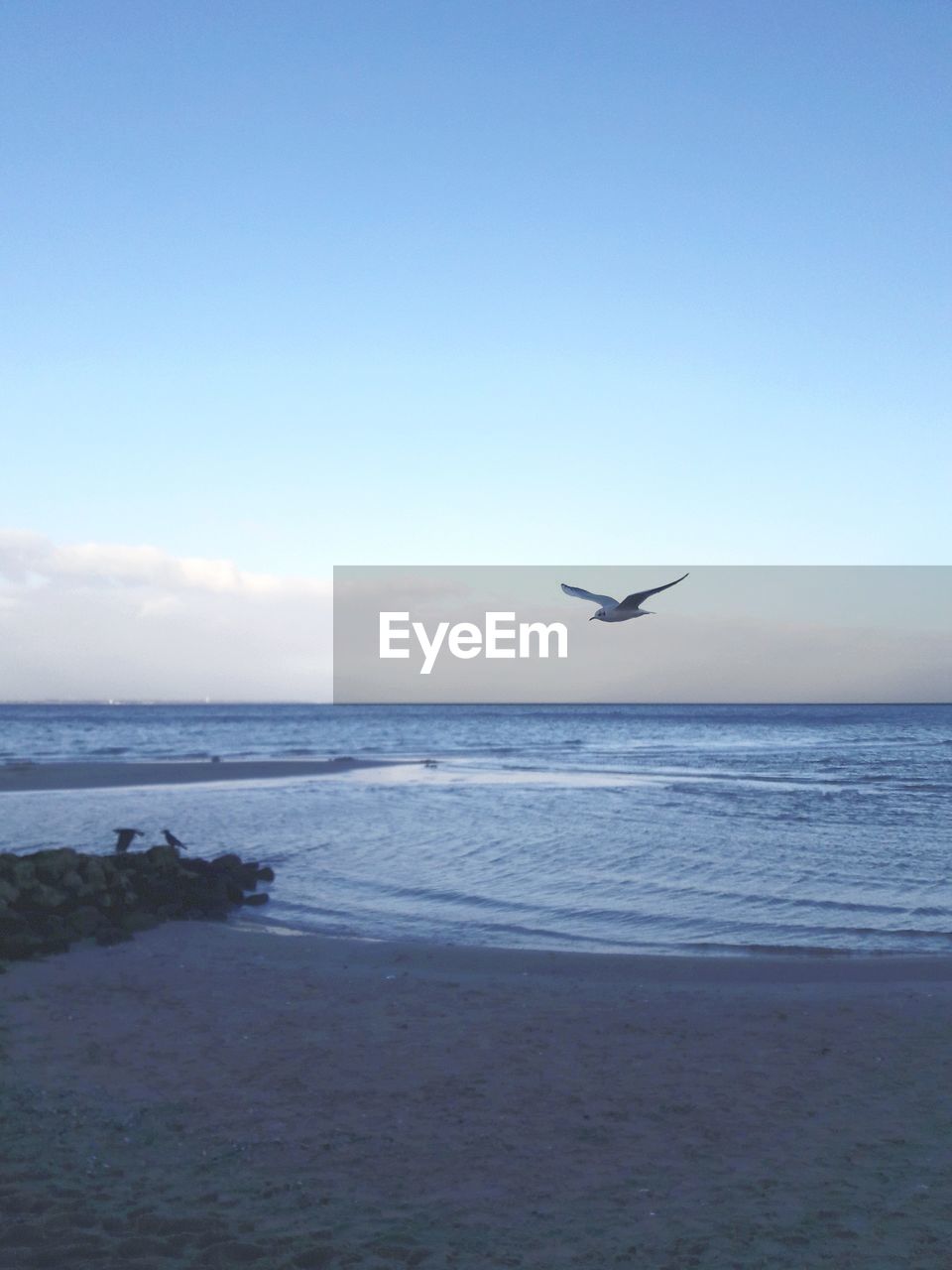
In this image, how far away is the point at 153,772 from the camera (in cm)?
4025

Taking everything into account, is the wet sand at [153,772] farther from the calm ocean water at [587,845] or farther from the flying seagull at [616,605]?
the flying seagull at [616,605]

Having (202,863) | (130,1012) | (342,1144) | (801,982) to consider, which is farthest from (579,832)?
(342,1144)

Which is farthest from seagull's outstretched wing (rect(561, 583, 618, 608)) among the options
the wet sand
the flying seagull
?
the wet sand

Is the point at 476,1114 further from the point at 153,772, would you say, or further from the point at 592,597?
the point at 153,772

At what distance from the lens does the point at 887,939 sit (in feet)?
40.8

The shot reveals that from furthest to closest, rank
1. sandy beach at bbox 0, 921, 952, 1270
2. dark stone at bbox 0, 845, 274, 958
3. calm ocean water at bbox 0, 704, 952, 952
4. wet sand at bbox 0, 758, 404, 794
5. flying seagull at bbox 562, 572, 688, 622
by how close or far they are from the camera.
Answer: wet sand at bbox 0, 758, 404, 794 < calm ocean water at bbox 0, 704, 952, 952 < dark stone at bbox 0, 845, 274, 958 < flying seagull at bbox 562, 572, 688, 622 < sandy beach at bbox 0, 921, 952, 1270

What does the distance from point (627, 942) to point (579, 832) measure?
9384 millimetres

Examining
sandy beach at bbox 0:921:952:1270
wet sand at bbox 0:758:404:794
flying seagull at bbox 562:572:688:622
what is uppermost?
flying seagull at bbox 562:572:688:622

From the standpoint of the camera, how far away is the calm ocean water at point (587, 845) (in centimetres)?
1338

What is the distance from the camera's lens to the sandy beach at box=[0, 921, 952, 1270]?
203 inches

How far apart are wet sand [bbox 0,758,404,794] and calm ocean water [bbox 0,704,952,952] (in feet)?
7.94

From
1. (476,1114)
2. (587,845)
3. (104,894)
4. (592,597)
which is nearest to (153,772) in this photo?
(587,845)

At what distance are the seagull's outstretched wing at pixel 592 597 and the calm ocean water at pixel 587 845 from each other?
426 cm

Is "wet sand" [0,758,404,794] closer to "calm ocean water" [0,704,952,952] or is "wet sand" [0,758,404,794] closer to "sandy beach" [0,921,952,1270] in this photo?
"calm ocean water" [0,704,952,952]
